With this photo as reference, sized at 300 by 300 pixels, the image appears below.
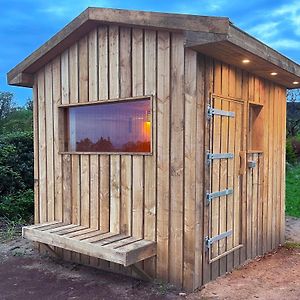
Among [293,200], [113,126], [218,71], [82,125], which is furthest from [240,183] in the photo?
[293,200]

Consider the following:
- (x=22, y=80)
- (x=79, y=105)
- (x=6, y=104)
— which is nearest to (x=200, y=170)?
(x=79, y=105)

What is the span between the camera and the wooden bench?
10.9ft

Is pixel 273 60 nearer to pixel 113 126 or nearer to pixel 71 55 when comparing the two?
pixel 113 126

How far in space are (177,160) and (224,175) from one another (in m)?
0.74

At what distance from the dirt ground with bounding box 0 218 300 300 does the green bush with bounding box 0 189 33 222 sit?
6.71 ft

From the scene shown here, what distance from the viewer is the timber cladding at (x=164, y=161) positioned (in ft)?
11.4

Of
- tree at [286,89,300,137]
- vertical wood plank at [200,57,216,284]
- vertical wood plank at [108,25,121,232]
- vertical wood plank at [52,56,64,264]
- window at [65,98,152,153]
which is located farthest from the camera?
tree at [286,89,300,137]

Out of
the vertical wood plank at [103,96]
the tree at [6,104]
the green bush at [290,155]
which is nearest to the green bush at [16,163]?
the vertical wood plank at [103,96]

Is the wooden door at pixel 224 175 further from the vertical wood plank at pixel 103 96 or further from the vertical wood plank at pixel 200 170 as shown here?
the vertical wood plank at pixel 103 96

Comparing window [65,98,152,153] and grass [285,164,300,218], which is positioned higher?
window [65,98,152,153]

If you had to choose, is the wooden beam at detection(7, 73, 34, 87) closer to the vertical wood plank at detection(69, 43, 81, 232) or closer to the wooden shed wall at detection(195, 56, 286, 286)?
the vertical wood plank at detection(69, 43, 81, 232)

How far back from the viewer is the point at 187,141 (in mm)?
3445

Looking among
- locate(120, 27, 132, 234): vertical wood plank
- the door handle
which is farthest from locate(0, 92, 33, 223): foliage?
the door handle

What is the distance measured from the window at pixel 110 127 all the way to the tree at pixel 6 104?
9.32 m
